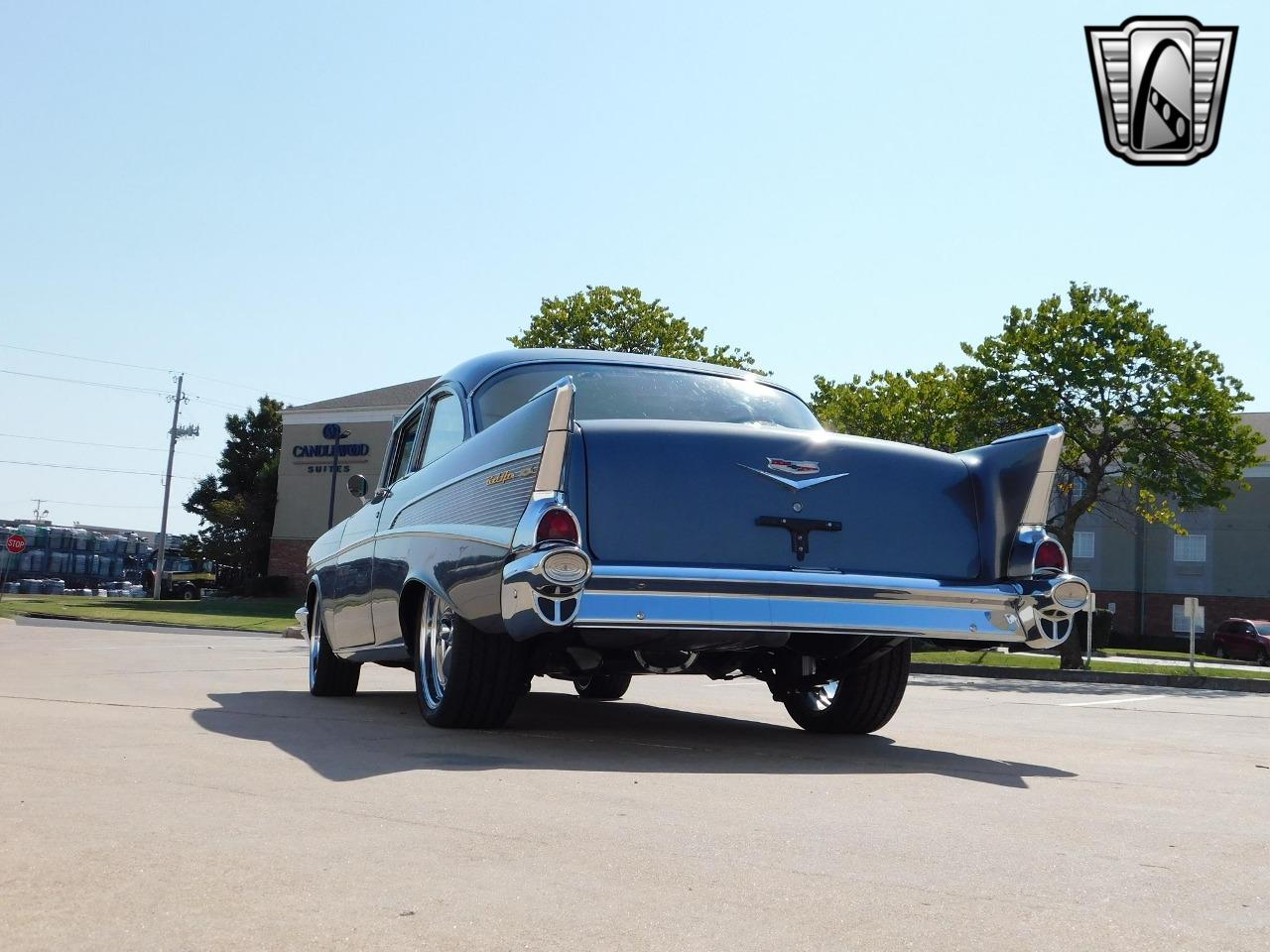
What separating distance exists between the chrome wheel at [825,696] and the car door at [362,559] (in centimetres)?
Answer: 241

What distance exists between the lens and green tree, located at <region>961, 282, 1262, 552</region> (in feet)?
86.9

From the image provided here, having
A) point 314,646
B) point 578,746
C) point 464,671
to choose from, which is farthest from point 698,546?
point 314,646

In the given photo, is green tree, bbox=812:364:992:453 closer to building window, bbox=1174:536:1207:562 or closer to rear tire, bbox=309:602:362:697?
building window, bbox=1174:536:1207:562

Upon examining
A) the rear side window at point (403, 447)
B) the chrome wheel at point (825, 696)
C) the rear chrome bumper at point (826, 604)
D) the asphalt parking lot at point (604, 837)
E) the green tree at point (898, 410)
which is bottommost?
the asphalt parking lot at point (604, 837)

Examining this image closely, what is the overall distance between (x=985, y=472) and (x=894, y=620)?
2.95 feet

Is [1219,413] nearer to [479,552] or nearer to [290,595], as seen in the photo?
[479,552]

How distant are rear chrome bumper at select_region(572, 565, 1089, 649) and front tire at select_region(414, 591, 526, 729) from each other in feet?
2.89

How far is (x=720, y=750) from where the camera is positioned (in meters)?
6.04

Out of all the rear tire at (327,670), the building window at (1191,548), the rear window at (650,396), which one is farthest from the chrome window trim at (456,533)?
the building window at (1191,548)

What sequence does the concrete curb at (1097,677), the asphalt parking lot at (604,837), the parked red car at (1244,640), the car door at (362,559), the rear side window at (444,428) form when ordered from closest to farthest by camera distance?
the asphalt parking lot at (604,837), the rear side window at (444,428), the car door at (362,559), the concrete curb at (1097,677), the parked red car at (1244,640)

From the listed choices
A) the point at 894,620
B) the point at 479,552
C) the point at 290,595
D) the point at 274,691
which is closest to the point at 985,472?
the point at 894,620

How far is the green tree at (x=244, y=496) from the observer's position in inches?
2768

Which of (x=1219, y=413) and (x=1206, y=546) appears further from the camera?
(x=1206, y=546)

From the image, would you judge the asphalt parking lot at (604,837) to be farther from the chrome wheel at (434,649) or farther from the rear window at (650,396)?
the rear window at (650,396)
